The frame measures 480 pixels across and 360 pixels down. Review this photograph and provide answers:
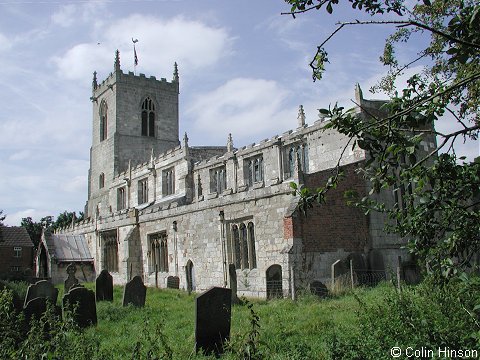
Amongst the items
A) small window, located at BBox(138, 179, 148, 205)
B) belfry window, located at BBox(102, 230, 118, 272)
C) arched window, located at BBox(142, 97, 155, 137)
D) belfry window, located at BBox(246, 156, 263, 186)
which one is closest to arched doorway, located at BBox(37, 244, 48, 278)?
belfry window, located at BBox(102, 230, 118, 272)

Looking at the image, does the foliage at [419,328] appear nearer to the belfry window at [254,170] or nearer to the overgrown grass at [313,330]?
the overgrown grass at [313,330]

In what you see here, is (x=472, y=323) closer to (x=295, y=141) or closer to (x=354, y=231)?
(x=354, y=231)

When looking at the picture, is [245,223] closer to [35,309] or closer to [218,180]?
[35,309]

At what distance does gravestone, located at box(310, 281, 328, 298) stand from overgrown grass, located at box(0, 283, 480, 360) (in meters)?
1.41

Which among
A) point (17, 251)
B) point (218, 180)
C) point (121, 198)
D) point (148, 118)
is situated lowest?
point (17, 251)

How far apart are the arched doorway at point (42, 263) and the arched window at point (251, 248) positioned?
20.2m

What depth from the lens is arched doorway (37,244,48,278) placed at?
1284 inches

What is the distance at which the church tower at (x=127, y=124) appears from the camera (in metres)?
46.5

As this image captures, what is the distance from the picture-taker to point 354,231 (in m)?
17.2

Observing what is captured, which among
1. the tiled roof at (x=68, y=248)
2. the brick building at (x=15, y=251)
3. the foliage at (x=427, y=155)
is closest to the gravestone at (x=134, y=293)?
the foliage at (x=427, y=155)

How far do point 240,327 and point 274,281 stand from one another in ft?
22.5

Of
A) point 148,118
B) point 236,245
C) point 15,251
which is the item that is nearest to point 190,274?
point 236,245

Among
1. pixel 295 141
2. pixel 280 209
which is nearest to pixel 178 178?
pixel 295 141

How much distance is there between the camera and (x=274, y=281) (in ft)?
53.2
